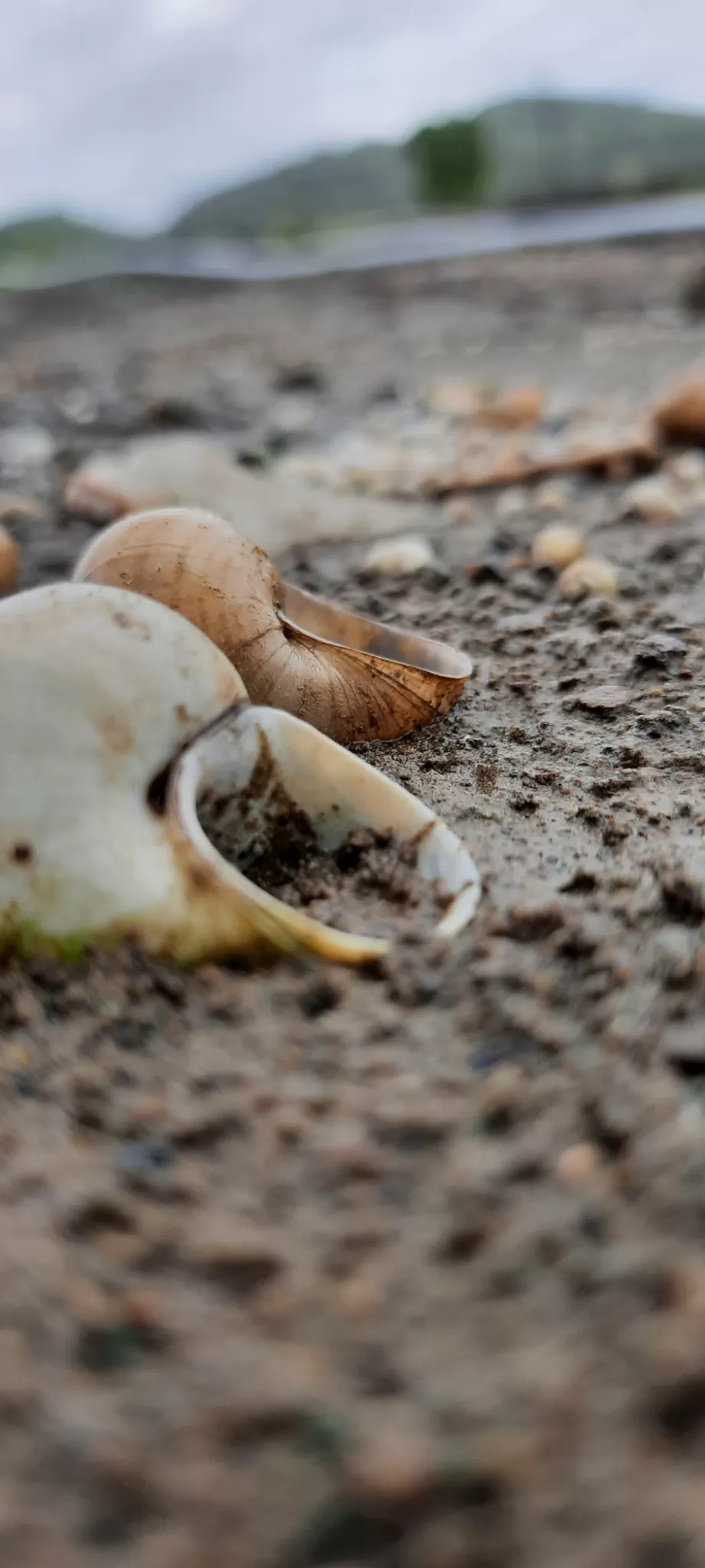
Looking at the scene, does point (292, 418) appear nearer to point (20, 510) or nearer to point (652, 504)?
point (20, 510)

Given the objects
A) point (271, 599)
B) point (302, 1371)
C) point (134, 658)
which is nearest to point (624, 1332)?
point (302, 1371)

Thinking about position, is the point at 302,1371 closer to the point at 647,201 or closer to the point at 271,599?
the point at 271,599

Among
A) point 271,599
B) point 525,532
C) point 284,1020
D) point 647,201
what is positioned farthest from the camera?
point 647,201

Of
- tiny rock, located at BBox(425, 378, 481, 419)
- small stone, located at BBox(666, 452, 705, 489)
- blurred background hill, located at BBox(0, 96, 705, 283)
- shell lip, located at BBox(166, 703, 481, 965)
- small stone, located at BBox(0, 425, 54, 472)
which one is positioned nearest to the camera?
shell lip, located at BBox(166, 703, 481, 965)

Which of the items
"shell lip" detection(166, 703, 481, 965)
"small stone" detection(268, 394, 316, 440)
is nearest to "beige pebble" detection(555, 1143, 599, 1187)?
"shell lip" detection(166, 703, 481, 965)

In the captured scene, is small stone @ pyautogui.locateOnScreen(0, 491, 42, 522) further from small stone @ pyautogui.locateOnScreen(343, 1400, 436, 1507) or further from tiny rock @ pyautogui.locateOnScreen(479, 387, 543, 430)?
small stone @ pyautogui.locateOnScreen(343, 1400, 436, 1507)

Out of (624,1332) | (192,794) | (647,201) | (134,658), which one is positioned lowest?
(624,1332)

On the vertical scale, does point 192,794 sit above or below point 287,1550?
above
